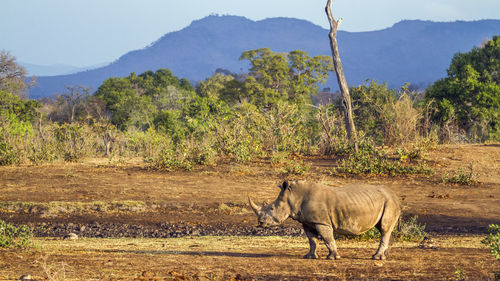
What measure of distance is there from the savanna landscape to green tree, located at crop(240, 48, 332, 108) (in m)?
10.6

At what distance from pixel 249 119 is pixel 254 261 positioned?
48.1 ft

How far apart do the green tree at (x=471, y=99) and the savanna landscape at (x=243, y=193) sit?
77mm

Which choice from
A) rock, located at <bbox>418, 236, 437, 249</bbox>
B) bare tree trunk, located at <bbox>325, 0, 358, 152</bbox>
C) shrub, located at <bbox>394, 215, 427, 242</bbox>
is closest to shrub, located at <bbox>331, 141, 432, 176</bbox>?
bare tree trunk, located at <bbox>325, 0, 358, 152</bbox>

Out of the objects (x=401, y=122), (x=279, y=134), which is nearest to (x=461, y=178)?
(x=401, y=122)

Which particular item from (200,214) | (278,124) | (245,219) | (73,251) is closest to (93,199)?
(200,214)

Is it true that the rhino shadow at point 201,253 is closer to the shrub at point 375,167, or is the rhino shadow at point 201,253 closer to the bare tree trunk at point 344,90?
the shrub at point 375,167

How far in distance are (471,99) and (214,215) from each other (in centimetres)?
1815

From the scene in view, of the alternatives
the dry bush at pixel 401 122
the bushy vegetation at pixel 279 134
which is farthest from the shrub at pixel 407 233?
the dry bush at pixel 401 122

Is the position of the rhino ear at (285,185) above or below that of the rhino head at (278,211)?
above

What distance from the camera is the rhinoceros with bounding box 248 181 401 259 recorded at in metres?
7.75

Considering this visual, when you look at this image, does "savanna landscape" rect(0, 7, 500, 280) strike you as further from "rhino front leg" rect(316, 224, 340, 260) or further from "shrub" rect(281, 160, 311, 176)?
"rhino front leg" rect(316, 224, 340, 260)

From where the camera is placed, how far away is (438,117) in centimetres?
2750

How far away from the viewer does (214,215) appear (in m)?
13.7

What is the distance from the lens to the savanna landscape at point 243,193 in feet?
24.3
